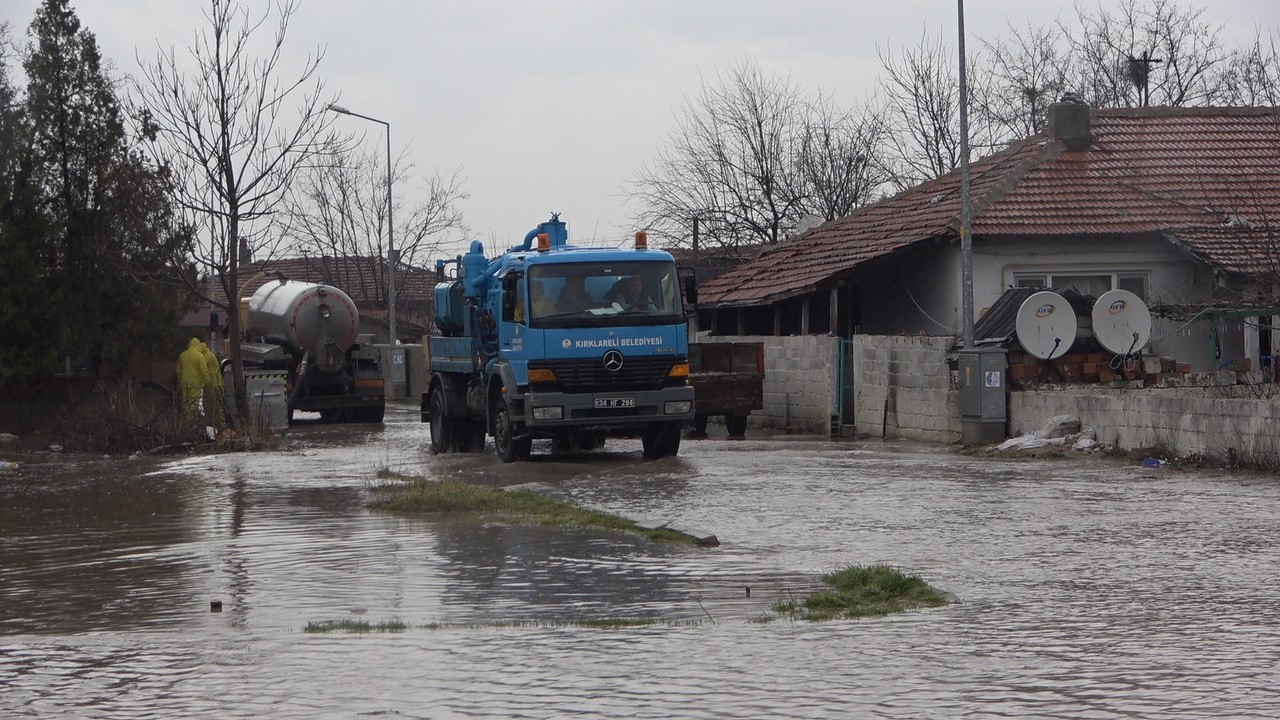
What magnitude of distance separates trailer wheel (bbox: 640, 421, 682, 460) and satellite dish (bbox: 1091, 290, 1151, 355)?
7427 millimetres

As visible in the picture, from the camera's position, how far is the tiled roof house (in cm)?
2759

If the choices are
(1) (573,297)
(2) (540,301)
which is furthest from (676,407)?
(2) (540,301)

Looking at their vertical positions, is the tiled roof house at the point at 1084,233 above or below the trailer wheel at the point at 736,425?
above

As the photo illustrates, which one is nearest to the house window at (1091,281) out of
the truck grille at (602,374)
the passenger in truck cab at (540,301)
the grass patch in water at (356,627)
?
the truck grille at (602,374)

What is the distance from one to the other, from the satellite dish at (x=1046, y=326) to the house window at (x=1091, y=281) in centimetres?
594

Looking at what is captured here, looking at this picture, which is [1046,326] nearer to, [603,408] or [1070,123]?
[603,408]

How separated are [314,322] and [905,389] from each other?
573 inches

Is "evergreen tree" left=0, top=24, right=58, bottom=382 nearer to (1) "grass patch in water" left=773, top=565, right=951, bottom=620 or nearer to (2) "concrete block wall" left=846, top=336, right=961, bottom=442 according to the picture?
(2) "concrete block wall" left=846, top=336, right=961, bottom=442

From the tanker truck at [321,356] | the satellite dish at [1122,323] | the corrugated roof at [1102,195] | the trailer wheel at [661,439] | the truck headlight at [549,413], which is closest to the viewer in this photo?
the truck headlight at [549,413]

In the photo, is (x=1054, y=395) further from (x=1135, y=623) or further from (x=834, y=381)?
(x=1135, y=623)

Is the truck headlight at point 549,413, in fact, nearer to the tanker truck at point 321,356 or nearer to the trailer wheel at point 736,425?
the trailer wheel at point 736,425

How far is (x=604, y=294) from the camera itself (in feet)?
62.3

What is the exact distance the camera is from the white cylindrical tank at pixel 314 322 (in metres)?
32.7

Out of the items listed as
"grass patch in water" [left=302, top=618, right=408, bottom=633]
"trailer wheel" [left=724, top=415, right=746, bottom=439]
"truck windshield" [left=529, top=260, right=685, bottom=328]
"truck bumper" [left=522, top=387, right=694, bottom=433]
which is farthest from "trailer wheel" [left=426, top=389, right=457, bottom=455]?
"grass patch in water" [left=302, top=618, right=408, bottom=633]
